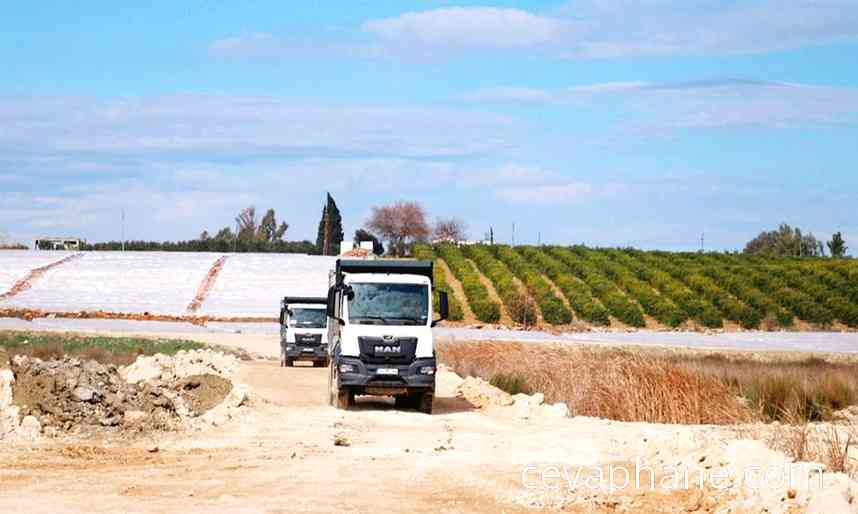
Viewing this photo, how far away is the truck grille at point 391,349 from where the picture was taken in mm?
26625

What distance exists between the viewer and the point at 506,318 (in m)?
71.9

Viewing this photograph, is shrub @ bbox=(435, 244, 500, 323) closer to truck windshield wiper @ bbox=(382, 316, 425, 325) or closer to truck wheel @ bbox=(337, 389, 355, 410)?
truck wheel @ bbox=(337, 389, 355, 410)

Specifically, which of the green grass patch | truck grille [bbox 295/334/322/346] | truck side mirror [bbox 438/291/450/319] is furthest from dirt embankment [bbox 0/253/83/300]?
truck side mirror [bbox 438/291/450/319]

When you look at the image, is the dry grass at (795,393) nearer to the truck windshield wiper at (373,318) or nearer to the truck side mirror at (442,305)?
the truck side mirror at (442,305)

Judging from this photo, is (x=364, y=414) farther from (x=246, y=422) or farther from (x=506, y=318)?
(x=506, y=318)

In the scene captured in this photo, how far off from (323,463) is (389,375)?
8308 millimetres

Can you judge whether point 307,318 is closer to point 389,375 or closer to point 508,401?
point 508,401

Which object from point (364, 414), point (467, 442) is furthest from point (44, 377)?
point (467, 442)

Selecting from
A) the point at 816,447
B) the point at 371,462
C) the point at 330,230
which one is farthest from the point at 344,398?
the point at 330,230

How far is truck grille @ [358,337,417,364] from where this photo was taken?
2662 cm

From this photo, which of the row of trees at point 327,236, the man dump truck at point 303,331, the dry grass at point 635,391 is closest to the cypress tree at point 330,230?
the row of trees at point 327,236

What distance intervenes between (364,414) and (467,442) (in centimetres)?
478

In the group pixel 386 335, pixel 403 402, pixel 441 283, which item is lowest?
pixel 403 402

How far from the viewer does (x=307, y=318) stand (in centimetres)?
4541
